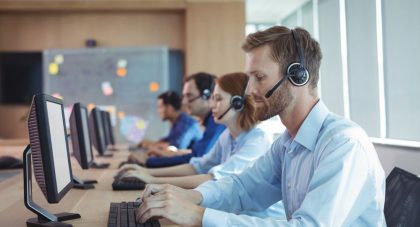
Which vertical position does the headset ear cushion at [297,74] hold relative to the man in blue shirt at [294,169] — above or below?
above

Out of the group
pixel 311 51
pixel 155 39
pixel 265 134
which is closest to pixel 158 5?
pixel 155 39

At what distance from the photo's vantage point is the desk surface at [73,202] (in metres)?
1.33

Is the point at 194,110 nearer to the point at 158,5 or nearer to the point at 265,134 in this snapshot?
the point at 265,134

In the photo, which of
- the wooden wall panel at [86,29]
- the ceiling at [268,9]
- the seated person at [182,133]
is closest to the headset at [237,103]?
the seated person at [182,133]

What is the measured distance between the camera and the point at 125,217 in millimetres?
1260

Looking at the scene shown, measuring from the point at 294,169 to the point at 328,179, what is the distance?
0.29 m

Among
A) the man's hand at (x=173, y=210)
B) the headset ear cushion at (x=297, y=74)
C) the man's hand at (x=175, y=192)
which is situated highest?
the headset ear cushion at (x=297, y=74)

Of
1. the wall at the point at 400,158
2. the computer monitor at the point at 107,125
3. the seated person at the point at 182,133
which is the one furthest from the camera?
the seated person at the point at 182,133

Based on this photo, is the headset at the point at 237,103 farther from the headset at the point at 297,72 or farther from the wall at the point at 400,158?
the headset at the point at 297,72

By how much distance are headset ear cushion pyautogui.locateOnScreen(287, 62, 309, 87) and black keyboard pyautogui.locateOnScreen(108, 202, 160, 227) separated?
544 mm

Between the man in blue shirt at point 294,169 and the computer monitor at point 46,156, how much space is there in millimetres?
230

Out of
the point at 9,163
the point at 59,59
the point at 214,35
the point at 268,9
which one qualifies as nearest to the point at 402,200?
the point at 9,163

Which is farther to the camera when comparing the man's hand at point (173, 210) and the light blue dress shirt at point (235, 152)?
the light blue dress shirt at point (235, 152)

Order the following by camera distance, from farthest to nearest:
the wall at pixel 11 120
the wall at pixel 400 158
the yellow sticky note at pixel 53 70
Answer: the wall at pixel 11 120, the yellow sticky note at pixel 53 70, the wall at pixel 400 158
